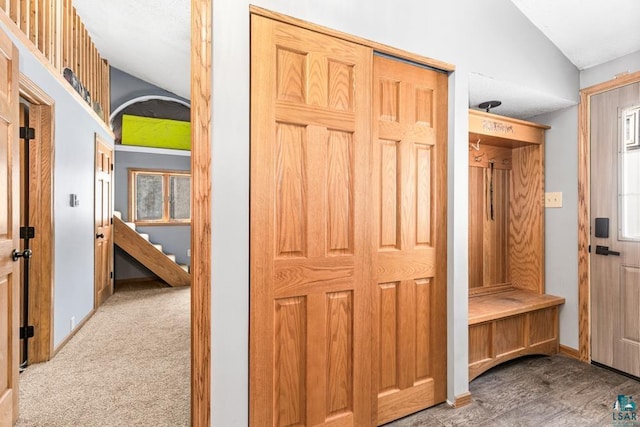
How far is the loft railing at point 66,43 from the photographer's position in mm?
2611

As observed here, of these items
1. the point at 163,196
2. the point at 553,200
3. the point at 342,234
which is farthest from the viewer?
the point at 163,196

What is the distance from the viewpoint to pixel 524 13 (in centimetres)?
247

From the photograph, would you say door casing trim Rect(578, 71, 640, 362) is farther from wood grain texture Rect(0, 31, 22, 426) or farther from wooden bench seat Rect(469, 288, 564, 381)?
wood grain texture Rect(0, 31, 22, 426)

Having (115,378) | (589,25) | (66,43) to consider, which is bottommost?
(115,378)

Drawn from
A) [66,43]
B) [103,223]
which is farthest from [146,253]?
[66,43]

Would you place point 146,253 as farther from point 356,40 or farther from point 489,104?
point 489,104

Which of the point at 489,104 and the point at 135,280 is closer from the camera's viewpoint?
the point at 489,104

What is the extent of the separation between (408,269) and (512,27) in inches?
77.8

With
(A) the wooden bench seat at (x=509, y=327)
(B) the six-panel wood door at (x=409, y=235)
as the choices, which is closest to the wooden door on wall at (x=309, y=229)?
(B) the six-panel wood door at (x=409, y=235)

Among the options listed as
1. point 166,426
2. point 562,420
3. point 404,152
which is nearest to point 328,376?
point 166,426

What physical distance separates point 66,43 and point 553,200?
516 cm

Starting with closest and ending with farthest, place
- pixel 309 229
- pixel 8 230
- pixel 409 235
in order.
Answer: pixel 309 229 < pixel 8 230 < pixel 409 235

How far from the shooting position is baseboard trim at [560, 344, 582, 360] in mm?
2857

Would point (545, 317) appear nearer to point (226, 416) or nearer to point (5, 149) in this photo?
point (226, 416)
